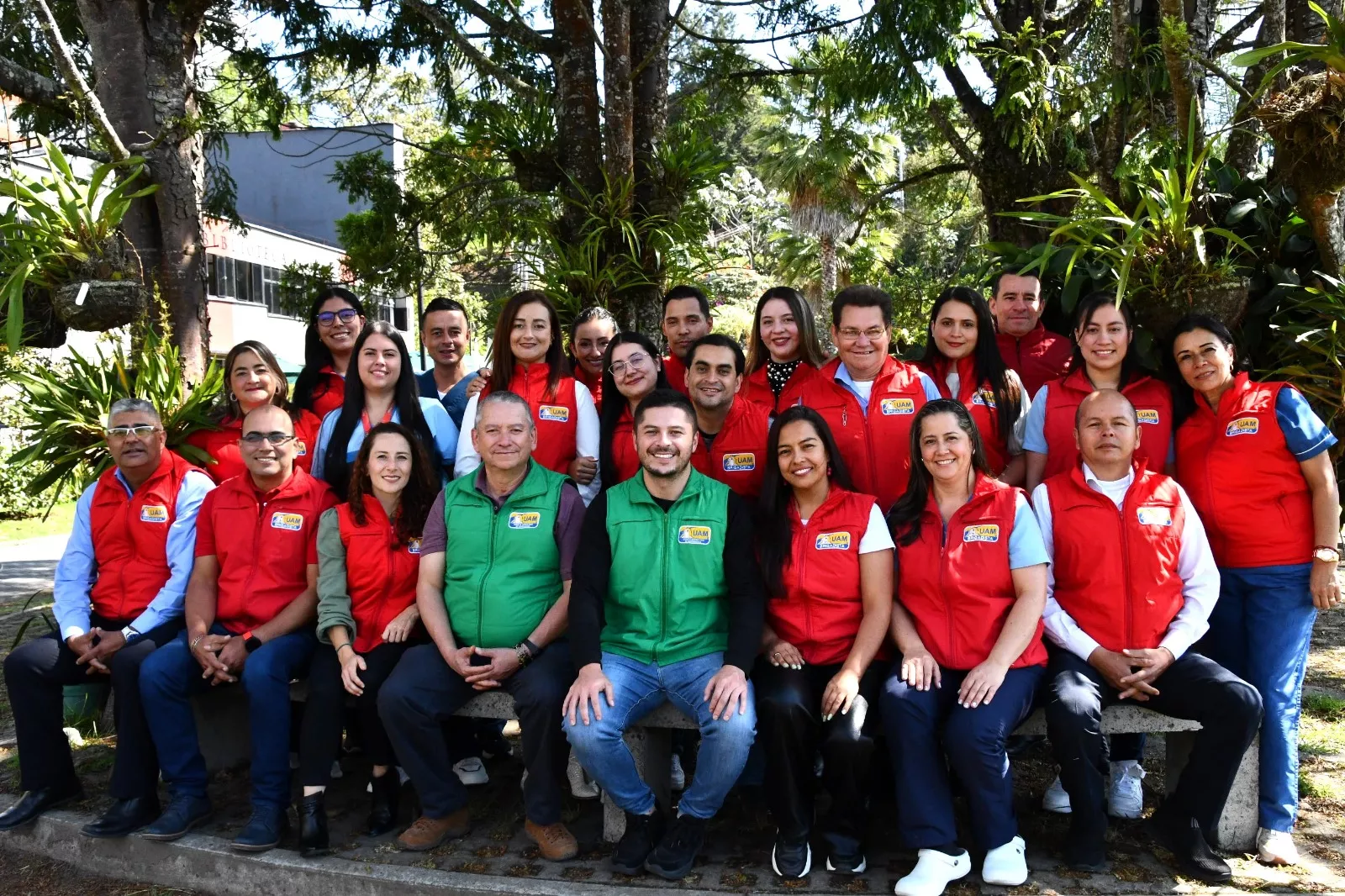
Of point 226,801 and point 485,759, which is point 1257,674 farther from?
point 226,801

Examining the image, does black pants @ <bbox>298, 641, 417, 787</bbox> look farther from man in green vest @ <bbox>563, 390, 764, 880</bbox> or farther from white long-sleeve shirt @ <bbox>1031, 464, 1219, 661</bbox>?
white long-sleeve shirt @ <bbox>1031, 464, 1219, 661</bbox>

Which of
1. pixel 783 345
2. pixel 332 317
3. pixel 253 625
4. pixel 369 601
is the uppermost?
pixel 332 317

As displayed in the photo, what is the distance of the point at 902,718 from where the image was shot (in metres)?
3.51

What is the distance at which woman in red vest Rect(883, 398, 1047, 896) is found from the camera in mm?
3422

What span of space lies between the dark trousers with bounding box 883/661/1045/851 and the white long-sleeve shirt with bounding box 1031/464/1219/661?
25 cm

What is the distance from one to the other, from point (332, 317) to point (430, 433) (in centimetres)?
89

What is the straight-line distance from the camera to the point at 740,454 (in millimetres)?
4367

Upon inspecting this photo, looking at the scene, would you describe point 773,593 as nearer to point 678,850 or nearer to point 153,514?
point 678,850

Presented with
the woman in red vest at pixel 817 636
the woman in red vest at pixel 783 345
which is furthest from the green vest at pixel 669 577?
the woman in red vest at pixel 783 345

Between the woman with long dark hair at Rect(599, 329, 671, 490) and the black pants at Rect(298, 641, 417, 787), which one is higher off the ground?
the woman with long dark hair at Rect(599, 329, 671, 490)

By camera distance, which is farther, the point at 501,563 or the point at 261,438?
the point at 261,438

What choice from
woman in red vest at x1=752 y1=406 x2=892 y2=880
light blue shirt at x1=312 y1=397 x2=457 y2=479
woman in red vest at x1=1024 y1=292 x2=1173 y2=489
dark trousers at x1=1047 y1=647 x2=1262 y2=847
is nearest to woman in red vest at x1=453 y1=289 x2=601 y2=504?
light blue shirt at x1=312 y1=397 x2=457 y2=479

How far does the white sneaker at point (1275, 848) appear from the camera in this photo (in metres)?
3.56

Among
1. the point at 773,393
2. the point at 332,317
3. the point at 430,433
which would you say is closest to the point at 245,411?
the point at 332,317
